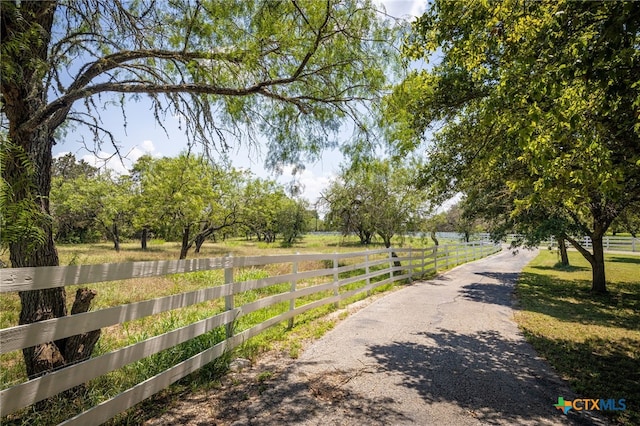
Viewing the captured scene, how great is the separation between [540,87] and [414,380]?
3.36m

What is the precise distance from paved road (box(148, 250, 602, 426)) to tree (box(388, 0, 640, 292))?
239 cm

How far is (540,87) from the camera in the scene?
112 inches

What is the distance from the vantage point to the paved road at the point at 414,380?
3.05 meters

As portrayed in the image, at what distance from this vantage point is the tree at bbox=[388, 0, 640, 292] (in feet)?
9.23

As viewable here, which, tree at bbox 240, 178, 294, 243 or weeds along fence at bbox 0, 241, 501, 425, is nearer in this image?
weeds along fence at bbox 0, 241, 501, 425

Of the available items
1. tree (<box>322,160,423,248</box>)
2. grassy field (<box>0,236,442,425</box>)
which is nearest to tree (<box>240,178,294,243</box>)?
tree (<box>322,160,423,248</box>)

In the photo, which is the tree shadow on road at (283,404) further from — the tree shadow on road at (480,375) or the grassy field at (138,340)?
the tree shadow on road at (480,375)

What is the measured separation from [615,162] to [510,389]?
3396 mm

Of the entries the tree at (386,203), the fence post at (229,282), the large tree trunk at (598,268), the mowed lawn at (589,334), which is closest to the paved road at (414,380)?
the mowed lawn at (589,334)

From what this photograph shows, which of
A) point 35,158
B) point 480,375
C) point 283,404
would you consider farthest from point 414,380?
point 35,158

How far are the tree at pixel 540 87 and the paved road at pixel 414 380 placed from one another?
7.84 ft

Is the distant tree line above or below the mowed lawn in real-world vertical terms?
above

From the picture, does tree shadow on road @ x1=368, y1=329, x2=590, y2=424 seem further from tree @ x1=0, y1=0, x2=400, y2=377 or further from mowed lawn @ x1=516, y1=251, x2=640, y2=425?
tree @ x1=0, y1=0, x2=400, y2=377

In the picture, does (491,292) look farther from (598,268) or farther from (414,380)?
(414,380)
